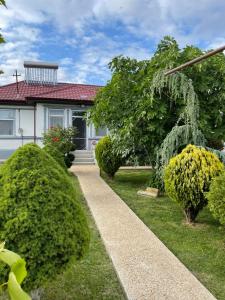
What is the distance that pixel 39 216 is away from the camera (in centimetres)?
331

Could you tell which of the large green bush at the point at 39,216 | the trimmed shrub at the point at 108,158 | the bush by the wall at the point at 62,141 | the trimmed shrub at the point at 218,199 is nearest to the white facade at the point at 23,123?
the bush by the wall at the point at 62,141

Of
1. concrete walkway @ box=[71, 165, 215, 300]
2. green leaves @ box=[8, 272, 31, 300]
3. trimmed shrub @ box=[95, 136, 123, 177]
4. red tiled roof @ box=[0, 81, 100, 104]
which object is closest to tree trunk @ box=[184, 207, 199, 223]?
concrete walkway @ box=[71, 165, 215, 300]

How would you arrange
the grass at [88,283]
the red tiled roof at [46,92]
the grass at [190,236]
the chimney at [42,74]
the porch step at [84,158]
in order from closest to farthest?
the grass at [88,283] → the grass at [190,236] → the porch step at [84,158] → the red tiled roof at [46,92] → the chimney at [42,74]

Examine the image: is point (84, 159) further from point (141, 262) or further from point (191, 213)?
point (141, 262)

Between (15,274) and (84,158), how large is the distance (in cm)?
2077

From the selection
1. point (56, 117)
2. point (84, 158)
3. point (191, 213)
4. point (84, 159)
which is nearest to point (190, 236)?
point (191, 213)

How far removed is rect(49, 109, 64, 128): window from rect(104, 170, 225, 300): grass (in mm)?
12309

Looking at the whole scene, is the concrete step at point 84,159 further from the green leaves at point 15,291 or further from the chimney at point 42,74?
the green leaves at point 15,291

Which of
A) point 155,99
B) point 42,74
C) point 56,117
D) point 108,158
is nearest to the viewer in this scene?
point 155,99

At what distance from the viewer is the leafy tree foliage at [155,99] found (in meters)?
10.2

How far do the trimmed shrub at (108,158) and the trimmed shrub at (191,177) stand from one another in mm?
6402

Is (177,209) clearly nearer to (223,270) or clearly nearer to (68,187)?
(223,270)

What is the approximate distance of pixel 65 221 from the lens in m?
3.42

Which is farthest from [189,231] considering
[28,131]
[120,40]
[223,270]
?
[28,131]
